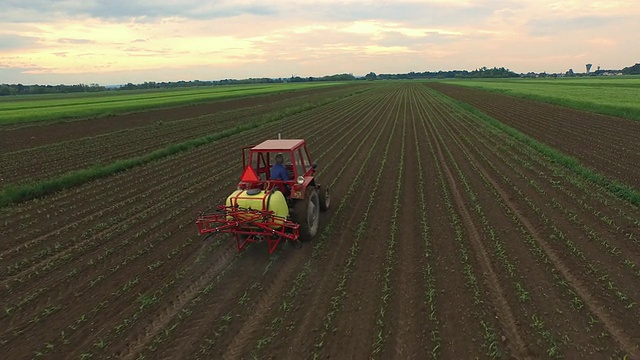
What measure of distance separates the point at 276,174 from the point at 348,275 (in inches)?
108

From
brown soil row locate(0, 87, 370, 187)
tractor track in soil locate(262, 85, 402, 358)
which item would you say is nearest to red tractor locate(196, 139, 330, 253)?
tractor track in soil locate(262, 85, 402, 358)

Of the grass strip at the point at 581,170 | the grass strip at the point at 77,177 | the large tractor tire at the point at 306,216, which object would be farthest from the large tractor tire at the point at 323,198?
the grass strip at the point at 77,177

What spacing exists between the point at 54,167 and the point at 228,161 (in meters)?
6.76

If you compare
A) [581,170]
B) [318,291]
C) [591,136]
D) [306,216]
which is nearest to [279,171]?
[306,216]

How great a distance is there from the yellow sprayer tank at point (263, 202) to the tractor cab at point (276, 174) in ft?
1.71

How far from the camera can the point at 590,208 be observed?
32.4 feet

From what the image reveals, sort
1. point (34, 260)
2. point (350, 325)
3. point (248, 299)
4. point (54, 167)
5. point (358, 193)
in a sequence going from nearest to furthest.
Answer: point (350, 325)
point (248, 299)
point (34, 260)
point (358, 193)
point (54, 167)

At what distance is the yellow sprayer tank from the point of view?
7.19 m

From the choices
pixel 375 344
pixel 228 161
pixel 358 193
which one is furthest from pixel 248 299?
pixel 228 161

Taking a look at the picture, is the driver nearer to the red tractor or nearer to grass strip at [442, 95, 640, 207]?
the red tractor

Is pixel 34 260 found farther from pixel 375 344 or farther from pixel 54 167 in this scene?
pixel 54 167

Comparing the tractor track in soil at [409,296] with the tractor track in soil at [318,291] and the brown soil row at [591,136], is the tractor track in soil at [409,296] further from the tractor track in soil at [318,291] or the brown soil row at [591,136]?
the brown soil row at [591,136]

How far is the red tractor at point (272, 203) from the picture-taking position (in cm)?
720

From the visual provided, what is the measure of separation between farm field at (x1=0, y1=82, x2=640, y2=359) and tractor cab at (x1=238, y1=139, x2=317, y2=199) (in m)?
A: 1.24
